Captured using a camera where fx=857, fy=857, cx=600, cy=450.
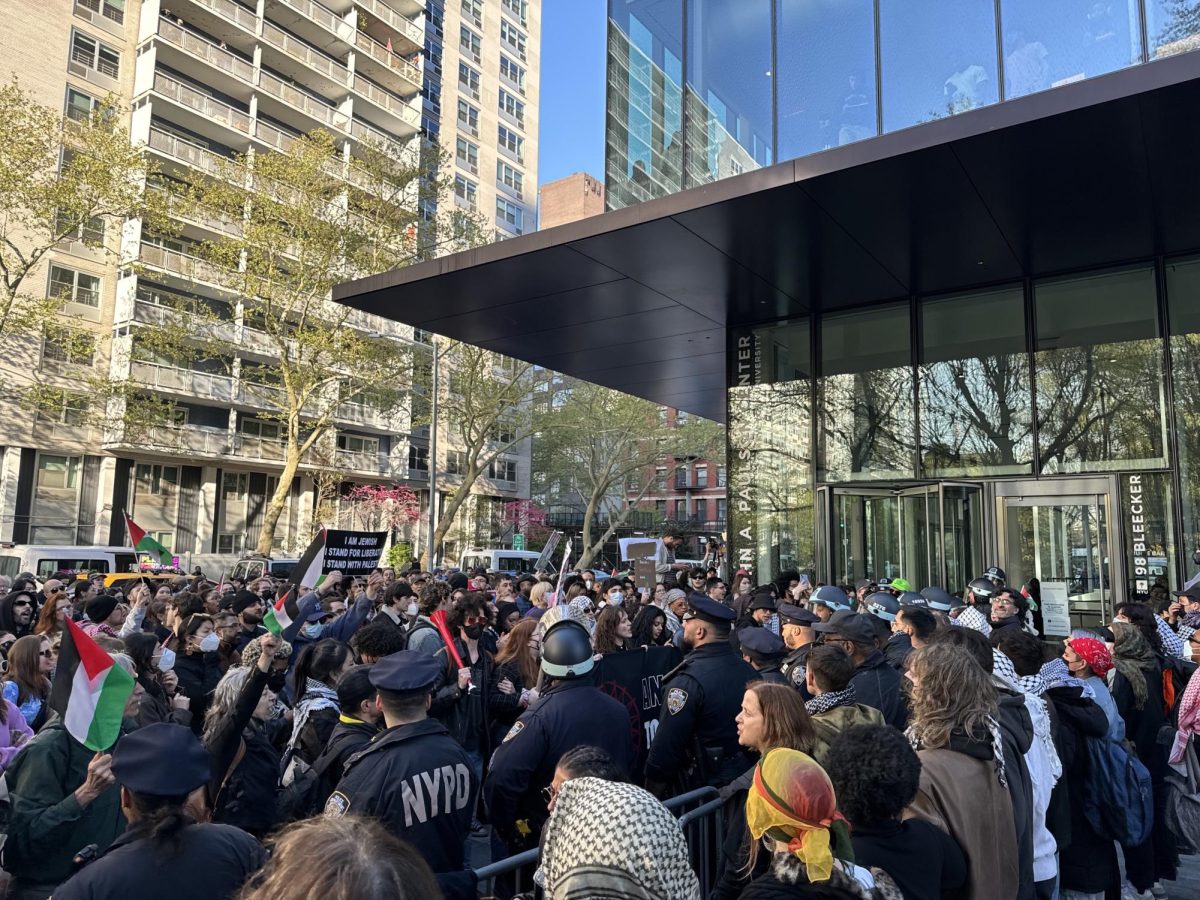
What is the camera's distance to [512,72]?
212ft

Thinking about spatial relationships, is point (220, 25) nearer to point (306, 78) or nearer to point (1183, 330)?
point (306, 78)

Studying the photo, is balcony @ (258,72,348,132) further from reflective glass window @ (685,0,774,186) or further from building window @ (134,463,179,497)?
reflective glass window @ (685,0,774,186)

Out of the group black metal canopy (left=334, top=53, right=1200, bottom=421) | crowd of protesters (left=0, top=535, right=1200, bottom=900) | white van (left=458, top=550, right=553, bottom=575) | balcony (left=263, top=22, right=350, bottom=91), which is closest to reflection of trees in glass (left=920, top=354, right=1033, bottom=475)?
black metal canopy (left=334, top=53, right=1200, bottom=421)

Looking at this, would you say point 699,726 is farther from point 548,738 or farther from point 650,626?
point 650,626

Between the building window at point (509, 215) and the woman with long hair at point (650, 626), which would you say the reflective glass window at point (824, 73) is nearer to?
the woman with long hair at point (650, 626)

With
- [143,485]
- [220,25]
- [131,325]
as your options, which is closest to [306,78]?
[220,25]

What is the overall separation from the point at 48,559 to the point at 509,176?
48.7 m

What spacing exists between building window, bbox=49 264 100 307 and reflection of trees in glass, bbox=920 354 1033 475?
114ft

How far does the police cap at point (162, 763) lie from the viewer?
2.37 meters

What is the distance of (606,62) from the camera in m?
15.7

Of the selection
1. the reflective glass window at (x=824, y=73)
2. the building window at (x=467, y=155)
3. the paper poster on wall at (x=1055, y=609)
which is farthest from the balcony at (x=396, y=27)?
the paper poster on wall at (x=1055, y=609)

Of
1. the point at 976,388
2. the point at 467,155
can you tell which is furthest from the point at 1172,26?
the point at 467,155

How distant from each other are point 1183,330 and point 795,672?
10.5 meters

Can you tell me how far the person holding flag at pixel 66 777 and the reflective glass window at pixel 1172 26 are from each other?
12.4 m
